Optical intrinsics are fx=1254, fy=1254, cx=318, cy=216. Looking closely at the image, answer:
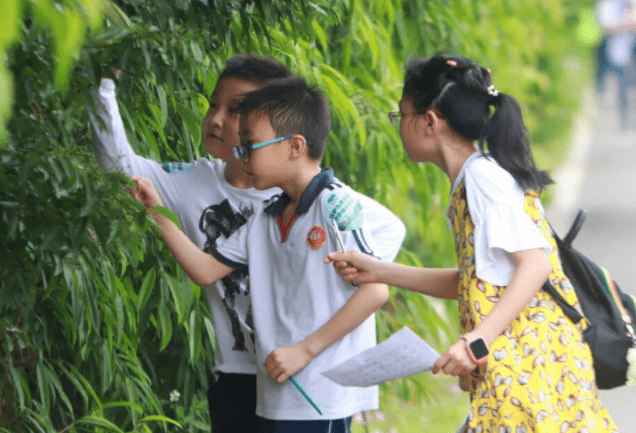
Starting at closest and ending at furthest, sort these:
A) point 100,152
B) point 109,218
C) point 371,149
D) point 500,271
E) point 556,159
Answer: point 109,218
point 500,271
point 100,152
point 371,149
point 556,159

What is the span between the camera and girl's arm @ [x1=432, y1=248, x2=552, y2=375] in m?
2.52

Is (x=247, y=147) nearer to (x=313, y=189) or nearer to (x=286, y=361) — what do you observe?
(x=313, y=189)

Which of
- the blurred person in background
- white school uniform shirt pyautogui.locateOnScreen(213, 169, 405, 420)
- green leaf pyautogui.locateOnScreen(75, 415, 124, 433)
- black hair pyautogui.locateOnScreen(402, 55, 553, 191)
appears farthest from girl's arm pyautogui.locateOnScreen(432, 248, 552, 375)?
the blurred person in background

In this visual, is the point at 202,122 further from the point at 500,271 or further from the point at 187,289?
the point at 500,271

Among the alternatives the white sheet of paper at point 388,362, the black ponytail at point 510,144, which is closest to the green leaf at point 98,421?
the white sheet of paper at point 388,362

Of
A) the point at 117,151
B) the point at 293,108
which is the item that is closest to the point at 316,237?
the point at 293,108

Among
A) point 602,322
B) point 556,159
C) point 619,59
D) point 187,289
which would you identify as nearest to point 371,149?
point 187,289

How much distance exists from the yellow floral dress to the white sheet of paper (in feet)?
0.53

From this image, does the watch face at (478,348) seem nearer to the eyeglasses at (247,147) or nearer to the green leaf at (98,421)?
the eyeglasses at (247,147)

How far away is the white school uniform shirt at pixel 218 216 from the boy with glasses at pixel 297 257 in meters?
0.10

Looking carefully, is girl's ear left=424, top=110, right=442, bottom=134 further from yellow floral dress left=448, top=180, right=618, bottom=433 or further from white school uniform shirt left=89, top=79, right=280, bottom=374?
white school uniform shirt left=89, top=79, right=280, bottom=374

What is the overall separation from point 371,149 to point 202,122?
110 centimetres

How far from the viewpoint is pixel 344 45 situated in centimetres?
425

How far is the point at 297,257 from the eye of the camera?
278 cm
